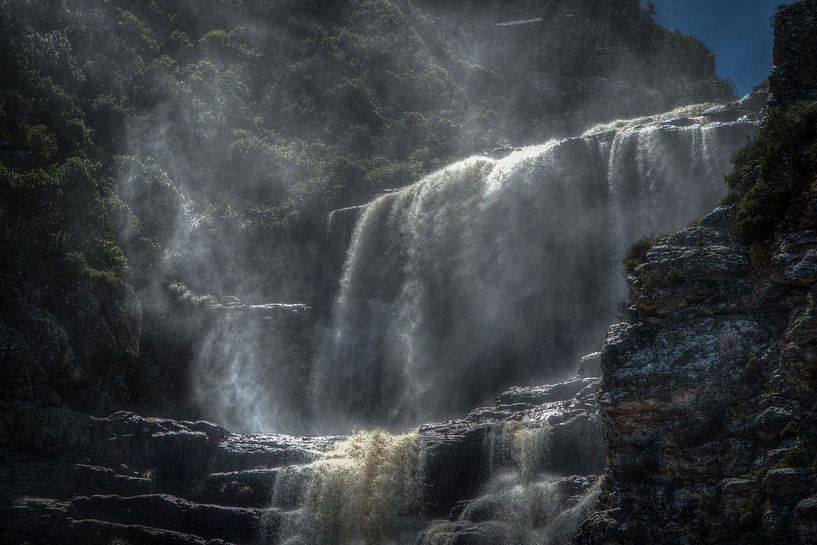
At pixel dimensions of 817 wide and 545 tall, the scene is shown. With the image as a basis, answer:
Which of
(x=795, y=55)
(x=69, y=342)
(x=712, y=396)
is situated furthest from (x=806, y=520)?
(x=69, y=342)

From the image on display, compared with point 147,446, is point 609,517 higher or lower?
lower

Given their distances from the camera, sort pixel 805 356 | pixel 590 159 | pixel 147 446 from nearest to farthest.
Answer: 1. pixel 805 356
2. pixel 147 446
3. pixel 590 159

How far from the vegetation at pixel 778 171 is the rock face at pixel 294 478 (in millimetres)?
10669

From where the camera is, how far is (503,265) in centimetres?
4372

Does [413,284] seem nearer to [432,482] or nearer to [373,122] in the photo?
[432,482]

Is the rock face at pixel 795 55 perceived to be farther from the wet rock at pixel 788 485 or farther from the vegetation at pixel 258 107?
the vegetation at pixel 258 107

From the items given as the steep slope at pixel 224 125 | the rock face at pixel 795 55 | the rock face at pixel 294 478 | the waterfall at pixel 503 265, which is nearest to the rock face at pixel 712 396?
the rock face at pixel 795 55

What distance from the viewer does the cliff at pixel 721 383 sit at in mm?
17125

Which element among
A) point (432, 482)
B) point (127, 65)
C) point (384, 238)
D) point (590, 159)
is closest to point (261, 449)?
point (432, 482)

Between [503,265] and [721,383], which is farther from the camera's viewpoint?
[503,265]

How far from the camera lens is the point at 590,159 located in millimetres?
42375

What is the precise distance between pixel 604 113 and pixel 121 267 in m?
36.6

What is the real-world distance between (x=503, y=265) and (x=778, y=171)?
24512mm

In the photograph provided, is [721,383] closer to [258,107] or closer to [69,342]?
[69,342]
